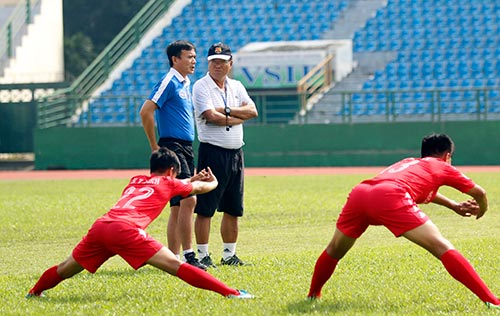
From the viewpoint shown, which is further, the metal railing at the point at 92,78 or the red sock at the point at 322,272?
the metal railing at the point at 92,78

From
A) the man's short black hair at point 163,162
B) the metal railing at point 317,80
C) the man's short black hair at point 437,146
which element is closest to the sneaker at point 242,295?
the man's short black hair at point 163,162

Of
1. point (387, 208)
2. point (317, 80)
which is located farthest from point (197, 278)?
point (317, 80)

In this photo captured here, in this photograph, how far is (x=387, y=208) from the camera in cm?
680

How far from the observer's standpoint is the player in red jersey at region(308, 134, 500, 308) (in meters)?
6.66

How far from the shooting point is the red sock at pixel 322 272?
23.2 feet

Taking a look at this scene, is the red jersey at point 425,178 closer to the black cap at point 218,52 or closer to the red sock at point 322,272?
the red sock at point 322,272

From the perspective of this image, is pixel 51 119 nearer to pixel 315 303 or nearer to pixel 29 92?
pixel 29 92

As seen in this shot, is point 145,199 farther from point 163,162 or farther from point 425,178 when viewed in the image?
point 425,178

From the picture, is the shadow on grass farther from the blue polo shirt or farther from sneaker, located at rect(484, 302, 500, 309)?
the blue polo shirt

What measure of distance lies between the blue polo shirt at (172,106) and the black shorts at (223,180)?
10.5 inches

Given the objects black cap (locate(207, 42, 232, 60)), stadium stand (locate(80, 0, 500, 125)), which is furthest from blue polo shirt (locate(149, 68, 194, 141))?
stadium stand (locate(80, 0, 500, 125))

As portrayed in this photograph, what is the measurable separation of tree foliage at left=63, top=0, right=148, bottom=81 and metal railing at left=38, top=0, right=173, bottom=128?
908 cm

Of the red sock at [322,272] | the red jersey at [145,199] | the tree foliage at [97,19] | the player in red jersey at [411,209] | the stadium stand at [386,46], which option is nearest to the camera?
the player in red jersey at [411,209]

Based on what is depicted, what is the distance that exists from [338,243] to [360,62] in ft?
81.4
